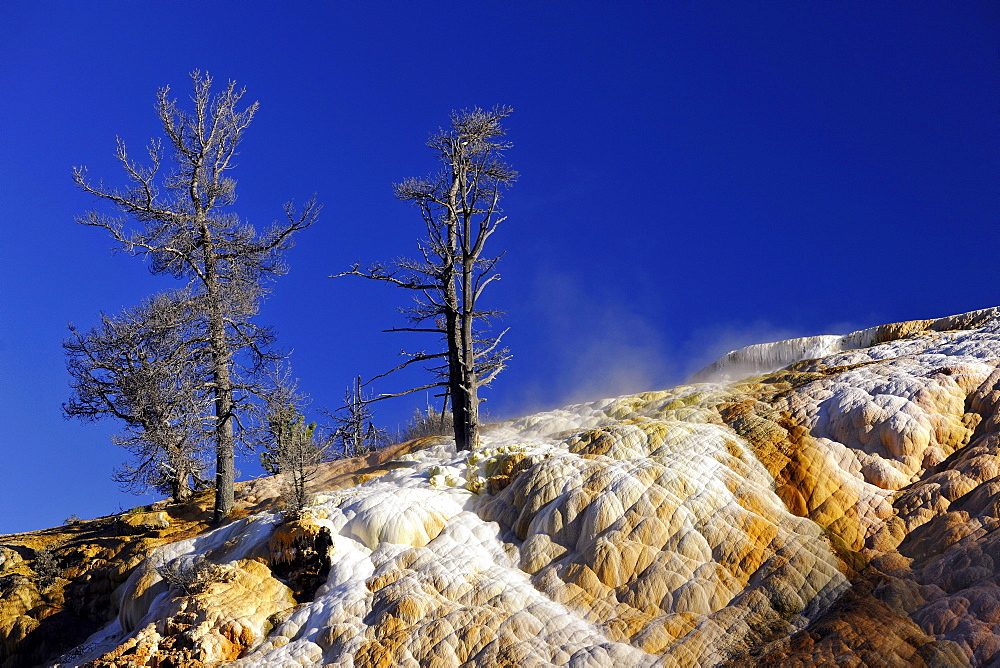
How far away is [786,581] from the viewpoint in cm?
1155

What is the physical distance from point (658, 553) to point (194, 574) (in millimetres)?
8586

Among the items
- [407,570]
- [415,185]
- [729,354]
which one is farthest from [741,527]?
[729,354]

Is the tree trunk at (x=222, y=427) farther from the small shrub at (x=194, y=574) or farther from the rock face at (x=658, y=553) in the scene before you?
the small shrub at (x=194, y=574)

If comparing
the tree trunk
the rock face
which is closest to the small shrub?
the rock face

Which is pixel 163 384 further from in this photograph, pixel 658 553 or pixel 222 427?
pixel 658 553

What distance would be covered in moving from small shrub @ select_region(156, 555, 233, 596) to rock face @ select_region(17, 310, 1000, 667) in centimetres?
7

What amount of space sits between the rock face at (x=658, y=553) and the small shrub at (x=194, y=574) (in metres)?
0.07

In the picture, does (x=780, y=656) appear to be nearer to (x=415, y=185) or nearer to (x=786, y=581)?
(x=786, y=581)

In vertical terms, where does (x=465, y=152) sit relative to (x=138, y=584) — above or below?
above

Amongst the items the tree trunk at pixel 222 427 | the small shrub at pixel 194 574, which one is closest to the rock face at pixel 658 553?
the small shrub at pixel 194 574

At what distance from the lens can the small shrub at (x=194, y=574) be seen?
1403cm

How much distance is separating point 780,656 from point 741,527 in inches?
105

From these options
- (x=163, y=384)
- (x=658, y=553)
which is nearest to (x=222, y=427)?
(x=163, y=384)

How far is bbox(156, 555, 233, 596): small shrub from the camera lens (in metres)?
14.0
